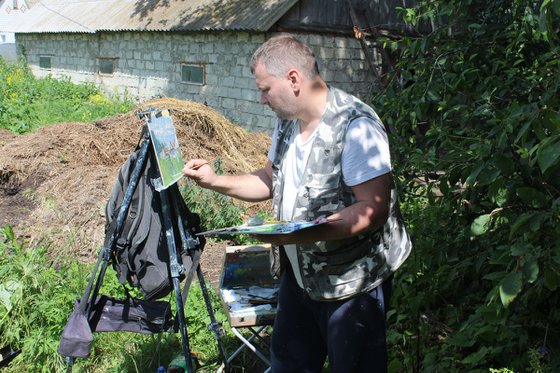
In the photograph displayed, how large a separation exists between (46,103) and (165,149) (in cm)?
1137

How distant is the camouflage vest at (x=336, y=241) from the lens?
8.23 ft

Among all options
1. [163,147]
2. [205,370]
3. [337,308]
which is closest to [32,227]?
[205,370]

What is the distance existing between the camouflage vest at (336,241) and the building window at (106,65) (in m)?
15.5

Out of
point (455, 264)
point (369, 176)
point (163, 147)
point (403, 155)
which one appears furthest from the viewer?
point (403, 155)

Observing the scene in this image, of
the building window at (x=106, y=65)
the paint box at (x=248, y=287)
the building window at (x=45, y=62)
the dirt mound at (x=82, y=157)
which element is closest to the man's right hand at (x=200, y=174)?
the paint box at (x=248, y=287)

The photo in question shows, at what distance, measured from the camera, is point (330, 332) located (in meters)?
2.61

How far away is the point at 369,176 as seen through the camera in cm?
239

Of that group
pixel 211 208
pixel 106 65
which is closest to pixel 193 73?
pixel 106 65

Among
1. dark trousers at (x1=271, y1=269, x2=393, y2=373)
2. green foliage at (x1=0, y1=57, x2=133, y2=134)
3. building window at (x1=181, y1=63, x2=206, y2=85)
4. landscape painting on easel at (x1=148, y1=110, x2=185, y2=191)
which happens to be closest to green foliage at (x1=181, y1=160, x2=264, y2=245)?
landscape painting on easel at (x1=148, y1=110, x2=185, y2=191)

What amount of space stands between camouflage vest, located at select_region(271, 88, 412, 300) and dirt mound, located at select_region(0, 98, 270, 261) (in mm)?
4608

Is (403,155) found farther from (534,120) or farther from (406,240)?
(534,120)

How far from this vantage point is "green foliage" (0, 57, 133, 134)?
12.0 meters

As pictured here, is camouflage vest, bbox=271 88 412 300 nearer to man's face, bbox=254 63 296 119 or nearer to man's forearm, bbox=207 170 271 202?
man's face, bbox=254 63 296 119

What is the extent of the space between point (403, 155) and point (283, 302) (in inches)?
62.8
